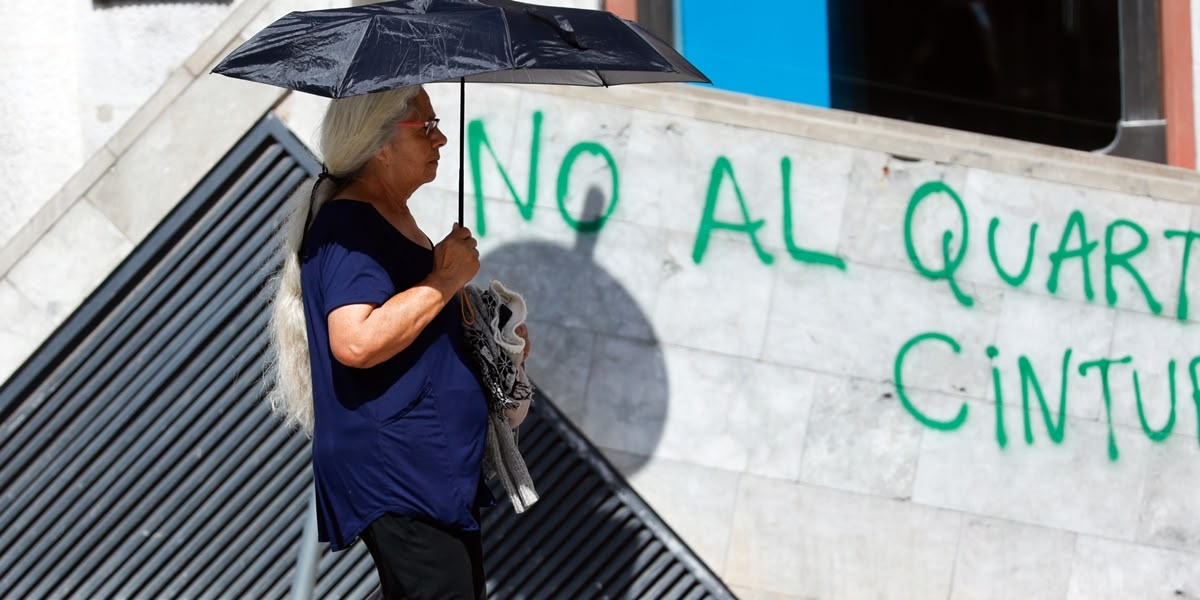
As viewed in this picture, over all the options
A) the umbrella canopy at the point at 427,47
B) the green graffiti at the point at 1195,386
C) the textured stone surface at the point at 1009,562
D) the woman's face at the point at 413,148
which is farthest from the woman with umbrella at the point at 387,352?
the green graffiti at the point at 1195,386

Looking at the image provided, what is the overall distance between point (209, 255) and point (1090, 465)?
3146 mm

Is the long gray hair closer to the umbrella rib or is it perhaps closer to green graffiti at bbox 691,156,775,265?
the umbrella rib

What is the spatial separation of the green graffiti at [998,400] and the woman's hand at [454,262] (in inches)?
102

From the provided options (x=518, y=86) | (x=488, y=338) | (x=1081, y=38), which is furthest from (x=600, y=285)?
(x=1081, y=38)

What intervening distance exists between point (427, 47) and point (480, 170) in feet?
6.44

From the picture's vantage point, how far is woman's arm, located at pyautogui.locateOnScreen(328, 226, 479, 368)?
3.05m

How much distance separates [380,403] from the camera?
3145 mm

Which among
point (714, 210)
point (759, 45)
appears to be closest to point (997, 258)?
point (714, 210)

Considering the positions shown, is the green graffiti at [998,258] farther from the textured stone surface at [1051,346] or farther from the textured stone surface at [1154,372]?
the textured stone surface at [1154,372]

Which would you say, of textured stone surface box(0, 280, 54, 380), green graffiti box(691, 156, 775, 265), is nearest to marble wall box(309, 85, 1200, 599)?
green graffiti box(691, 156, 775, 265)

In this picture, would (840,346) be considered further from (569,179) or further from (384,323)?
(384,323)

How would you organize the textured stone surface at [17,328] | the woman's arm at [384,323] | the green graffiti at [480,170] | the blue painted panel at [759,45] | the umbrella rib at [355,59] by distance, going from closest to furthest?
the umbrella rib at [355,59]
the woman's arm at [384,323]
the textured stone surface at [17,328]
the green graffiti at [480,170]
the blue painted panel at [759,45]

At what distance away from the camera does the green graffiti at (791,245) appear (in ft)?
16.8

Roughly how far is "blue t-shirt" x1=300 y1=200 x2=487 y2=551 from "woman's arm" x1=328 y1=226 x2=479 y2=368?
34 millimetres
